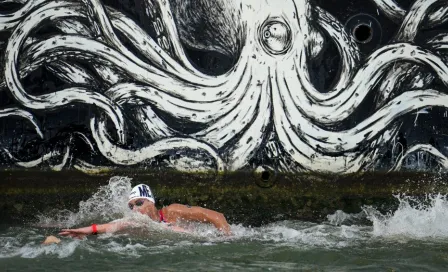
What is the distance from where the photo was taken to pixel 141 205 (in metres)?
11.2

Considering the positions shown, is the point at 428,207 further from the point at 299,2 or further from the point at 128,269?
the point at 128,269

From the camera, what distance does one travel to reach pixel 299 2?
11953 millimetres

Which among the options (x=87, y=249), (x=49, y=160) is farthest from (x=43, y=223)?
(x=87, y=249)

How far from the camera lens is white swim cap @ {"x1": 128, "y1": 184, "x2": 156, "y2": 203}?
11266 mm

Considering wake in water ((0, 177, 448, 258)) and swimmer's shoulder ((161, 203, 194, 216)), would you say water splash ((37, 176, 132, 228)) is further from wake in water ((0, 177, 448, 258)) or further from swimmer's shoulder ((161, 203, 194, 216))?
swimmer's shoulder ((161, 203, 194, 216))

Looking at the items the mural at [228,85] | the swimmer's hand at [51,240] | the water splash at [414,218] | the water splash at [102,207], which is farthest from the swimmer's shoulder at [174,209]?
the water splash at [414,218]

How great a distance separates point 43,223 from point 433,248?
512 centimetres

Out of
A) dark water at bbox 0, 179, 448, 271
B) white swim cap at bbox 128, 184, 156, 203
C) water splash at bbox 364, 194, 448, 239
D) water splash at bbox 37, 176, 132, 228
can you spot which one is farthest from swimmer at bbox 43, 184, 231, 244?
water splash at bbox 364, 194, 448, 239

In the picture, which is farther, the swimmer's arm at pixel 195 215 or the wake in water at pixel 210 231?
the swimmer's arm at pixel 195 215

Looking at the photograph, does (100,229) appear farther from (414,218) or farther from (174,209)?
(414,218)

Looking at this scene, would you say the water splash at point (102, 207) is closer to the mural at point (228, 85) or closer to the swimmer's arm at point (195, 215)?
the mural at point (228, 85)

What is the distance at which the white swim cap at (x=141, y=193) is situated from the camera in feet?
37.0

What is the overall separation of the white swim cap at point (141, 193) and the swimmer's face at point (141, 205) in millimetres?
57

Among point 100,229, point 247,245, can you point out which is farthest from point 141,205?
point 247,245
